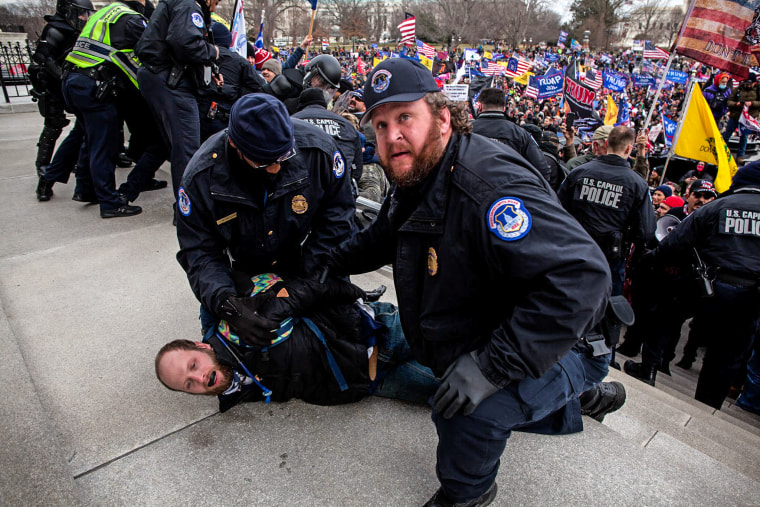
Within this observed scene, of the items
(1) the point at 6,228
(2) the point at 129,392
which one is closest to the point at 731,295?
(2) the point at 129,392

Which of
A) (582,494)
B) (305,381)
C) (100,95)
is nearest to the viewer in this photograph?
(582,494)

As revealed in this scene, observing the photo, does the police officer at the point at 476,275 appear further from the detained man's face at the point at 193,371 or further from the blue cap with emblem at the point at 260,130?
the detained man's face at the point at 193,371

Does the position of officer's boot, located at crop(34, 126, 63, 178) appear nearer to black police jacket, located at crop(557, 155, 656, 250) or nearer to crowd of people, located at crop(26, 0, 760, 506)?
crowd of people, located at crop(26, 0, 760, 506)

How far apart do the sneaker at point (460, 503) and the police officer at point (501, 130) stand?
3.01 metres

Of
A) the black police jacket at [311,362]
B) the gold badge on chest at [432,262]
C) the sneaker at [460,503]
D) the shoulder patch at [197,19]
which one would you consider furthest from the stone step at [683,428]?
the shoulder patch at [197,19]

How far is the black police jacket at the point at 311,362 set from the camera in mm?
2002

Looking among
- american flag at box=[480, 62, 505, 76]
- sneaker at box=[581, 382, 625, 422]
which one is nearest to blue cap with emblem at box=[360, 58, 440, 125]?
sneaker at box=[581, 382, 625, 422]

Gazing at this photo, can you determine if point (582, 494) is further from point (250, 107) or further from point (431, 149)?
point (250, 107)

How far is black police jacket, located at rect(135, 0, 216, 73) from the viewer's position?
341cm

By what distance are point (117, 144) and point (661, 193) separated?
6.49 m

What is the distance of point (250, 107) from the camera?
1.95 meters

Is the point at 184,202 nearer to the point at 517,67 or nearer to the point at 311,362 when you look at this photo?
the point at 311,362

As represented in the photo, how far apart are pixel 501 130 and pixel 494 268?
10.1 ft

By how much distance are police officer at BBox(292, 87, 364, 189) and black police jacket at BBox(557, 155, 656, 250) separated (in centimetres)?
190
